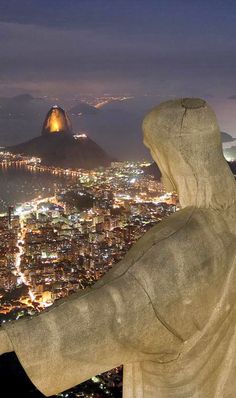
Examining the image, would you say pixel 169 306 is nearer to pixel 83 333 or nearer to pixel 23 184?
pixel 83 333

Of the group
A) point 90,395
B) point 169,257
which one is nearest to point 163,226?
point 169,257

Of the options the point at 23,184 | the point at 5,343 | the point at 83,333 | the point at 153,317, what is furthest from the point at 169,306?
the point at 23,184

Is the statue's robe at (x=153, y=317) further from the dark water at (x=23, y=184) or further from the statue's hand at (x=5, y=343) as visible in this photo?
the dark water at (x=23, y=184)

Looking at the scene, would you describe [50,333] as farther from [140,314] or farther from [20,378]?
[20,378]

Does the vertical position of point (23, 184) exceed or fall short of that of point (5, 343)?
it falls short

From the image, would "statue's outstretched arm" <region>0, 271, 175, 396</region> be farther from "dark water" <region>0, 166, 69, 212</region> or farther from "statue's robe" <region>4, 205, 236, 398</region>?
"dark water" <region>0, 166, 69, 212</region>

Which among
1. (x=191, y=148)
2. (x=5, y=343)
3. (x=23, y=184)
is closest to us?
(x=5, y=343)
